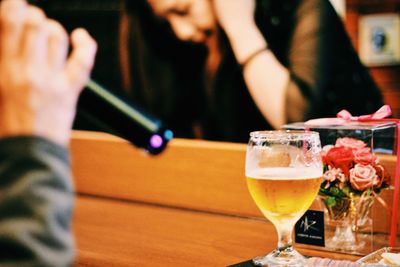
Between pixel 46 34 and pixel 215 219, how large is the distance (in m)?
1.23

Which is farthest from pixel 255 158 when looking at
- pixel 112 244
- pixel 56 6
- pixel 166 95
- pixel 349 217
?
pixel 56 6

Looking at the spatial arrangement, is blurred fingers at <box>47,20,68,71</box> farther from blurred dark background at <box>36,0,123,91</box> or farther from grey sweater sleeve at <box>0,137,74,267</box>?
blurred dark background at <box>36,0,123,91</box>

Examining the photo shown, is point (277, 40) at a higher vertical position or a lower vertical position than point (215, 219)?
higher

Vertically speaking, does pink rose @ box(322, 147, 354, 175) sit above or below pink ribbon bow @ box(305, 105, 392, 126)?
below

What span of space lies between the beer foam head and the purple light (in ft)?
1.47

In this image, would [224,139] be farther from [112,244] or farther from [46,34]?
[46,34]

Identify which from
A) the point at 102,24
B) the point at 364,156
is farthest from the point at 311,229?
the point at 102,24

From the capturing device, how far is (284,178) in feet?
3.73

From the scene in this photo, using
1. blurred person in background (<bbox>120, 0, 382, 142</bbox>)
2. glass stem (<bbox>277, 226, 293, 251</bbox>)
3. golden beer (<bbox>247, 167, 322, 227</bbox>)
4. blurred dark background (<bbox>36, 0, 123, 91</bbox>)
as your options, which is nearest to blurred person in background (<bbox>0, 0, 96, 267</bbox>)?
golden beer (<bbox>247, 167, 322, 227</bbox>)

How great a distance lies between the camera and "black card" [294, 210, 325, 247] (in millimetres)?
1329

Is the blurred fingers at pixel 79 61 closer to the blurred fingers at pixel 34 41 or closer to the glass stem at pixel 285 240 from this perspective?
the blurred fingers at pixel 34 41

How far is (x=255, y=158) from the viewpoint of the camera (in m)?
1.21

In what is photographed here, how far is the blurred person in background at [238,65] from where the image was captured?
1759mm

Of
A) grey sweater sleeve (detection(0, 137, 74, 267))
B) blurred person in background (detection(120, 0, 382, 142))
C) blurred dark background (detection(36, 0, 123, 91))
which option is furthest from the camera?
blurred dark background (detection(36, 0, 123, 91))
